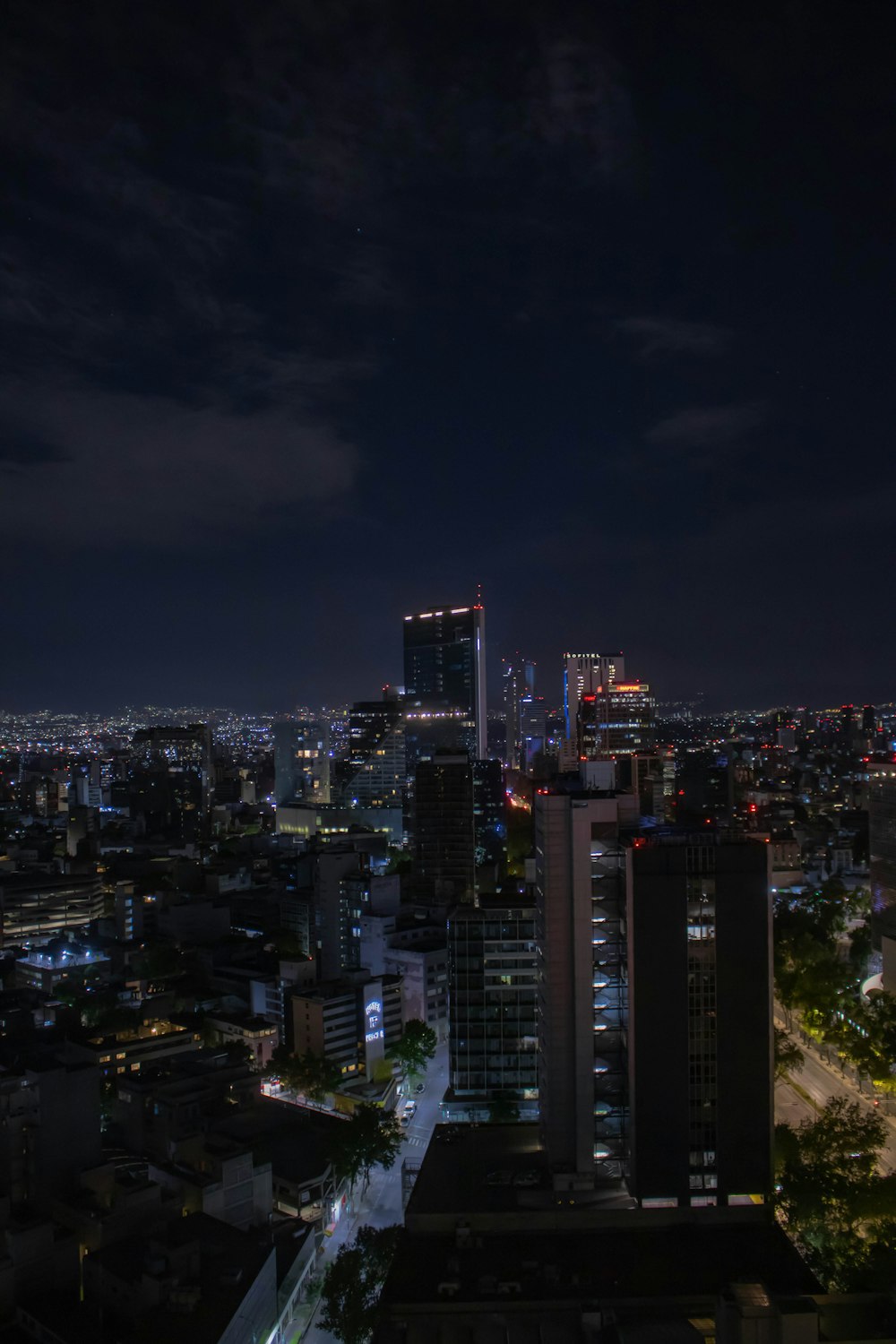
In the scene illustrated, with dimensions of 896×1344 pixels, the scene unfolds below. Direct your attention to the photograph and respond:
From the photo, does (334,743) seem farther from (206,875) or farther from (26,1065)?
(26,1065)

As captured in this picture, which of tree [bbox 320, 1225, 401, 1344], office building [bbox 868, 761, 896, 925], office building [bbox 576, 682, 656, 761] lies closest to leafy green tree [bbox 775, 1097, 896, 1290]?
tree [bbox 320, 1225, 401, 1344]

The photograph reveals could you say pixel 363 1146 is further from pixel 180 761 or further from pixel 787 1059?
pixel 180 761

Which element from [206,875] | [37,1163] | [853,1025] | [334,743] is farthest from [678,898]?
[334,743]

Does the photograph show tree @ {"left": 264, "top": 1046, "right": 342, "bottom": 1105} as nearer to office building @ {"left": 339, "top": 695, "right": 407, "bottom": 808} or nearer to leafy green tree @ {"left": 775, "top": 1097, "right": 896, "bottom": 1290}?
leafy green tree @ {"left": 775, "top": 1097, "right": 896, "bottom": 1290}

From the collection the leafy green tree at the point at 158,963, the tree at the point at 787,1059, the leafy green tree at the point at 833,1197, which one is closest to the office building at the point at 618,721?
the leafy green tree at the point at 158,963

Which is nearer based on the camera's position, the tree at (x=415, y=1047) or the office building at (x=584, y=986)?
the office building at (x=584, y=986)

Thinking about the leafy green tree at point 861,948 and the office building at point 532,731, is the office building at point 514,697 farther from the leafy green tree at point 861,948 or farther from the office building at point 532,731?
the leafy green tree at point 861,948
